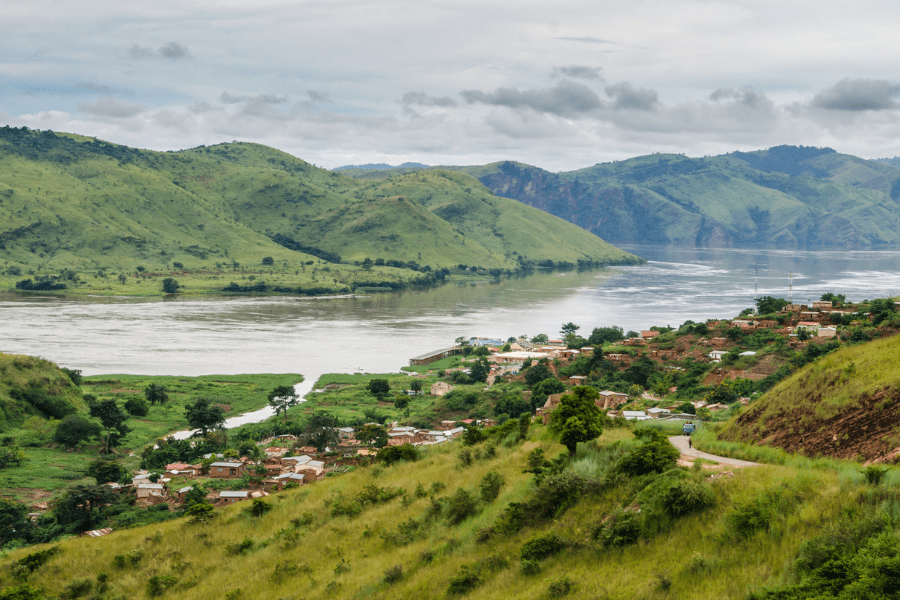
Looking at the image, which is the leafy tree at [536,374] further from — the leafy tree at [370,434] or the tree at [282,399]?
the tree at [282,399]

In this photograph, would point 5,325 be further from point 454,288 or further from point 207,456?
point 454,288

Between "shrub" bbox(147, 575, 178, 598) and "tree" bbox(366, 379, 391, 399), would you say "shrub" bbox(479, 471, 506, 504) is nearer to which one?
"shrub" bbox(147, 575, 178, 598)

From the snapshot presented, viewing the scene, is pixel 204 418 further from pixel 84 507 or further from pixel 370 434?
pixel 84 507

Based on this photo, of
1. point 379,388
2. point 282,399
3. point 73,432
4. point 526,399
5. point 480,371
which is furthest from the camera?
point 480,371

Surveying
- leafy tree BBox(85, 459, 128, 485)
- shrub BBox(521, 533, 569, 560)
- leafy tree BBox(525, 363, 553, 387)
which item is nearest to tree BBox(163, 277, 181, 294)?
leafy tree BBox(525, 363, 553, 387)

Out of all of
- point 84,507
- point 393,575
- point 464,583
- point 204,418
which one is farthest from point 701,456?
point 204,418
